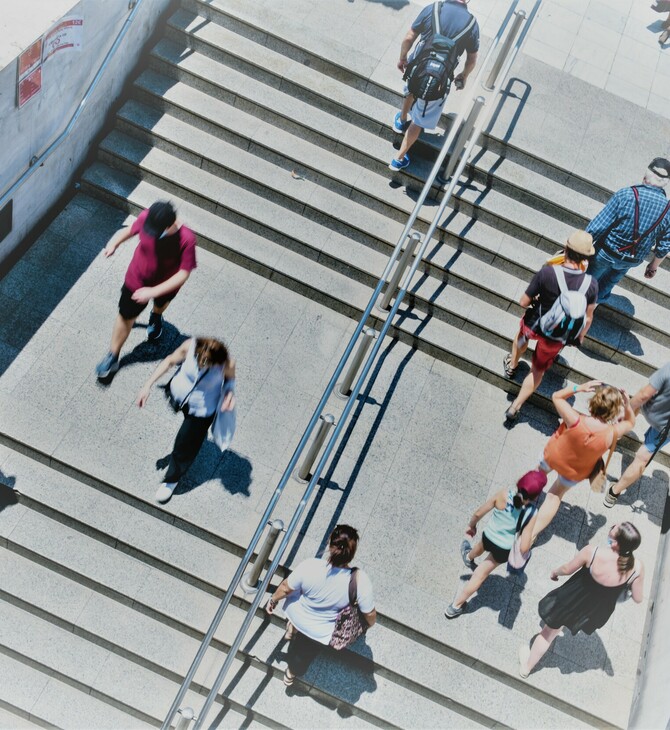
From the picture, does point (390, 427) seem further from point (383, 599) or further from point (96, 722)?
point (96, 722)

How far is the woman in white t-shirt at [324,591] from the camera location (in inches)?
215

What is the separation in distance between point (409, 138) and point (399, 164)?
0.32 m

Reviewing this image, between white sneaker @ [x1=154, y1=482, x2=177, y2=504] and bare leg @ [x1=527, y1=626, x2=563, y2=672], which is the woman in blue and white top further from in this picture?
bare leg @ [x1=527, y1=626, x2=563, y2=672]

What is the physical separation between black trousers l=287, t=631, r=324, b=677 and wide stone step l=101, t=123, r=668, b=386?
3257 millimetres

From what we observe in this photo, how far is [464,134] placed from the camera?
24.8 ft

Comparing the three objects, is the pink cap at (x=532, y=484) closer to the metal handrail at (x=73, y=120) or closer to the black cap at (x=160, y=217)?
the black cap at (x=160, y=217)

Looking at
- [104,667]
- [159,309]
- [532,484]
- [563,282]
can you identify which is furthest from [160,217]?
[104,667]

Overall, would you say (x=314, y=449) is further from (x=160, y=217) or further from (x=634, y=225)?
(x=634, y=225)

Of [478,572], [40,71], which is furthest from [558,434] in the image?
[40,71]

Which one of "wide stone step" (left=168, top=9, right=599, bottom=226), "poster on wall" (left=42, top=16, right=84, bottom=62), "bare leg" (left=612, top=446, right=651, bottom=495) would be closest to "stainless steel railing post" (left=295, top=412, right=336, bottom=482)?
"bare leg" (left=612, top=446, right=651, bottom=495)

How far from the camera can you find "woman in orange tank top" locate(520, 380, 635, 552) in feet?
19.8

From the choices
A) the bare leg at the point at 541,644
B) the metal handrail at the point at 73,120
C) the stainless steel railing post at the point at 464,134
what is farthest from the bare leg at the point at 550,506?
the metal handrail at the point at 73,120

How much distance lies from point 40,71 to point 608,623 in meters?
6.34

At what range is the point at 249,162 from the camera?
8.30 m
